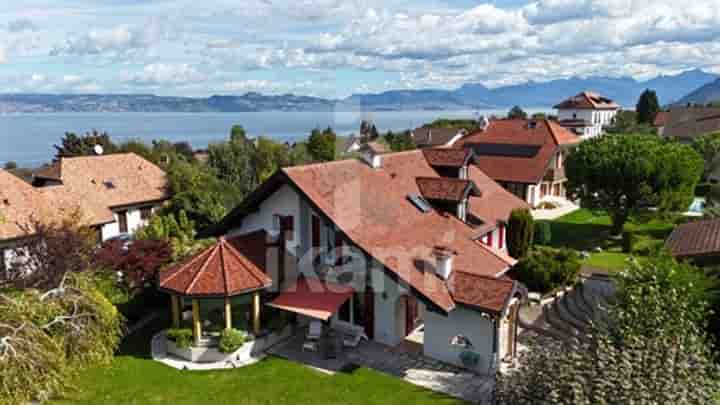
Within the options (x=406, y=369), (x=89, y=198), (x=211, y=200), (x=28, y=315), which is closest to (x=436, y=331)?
(x=406, y=369)

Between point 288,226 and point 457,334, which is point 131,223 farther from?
point 457,334

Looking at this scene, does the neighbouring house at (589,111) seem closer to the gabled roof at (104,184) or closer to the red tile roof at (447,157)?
the red tile roof at (447,157)

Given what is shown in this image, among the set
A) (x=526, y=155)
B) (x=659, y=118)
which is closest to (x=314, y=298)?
(x=526, y=155)

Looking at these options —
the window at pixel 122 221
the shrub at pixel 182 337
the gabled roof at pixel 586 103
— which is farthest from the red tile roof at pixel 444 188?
the gabled roof at pixel 586 103

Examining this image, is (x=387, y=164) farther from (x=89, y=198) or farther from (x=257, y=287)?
(x=89, y=198)

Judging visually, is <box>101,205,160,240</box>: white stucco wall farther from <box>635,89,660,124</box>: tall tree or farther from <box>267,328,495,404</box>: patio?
<box>635,89,660,124</box>: tall tree
